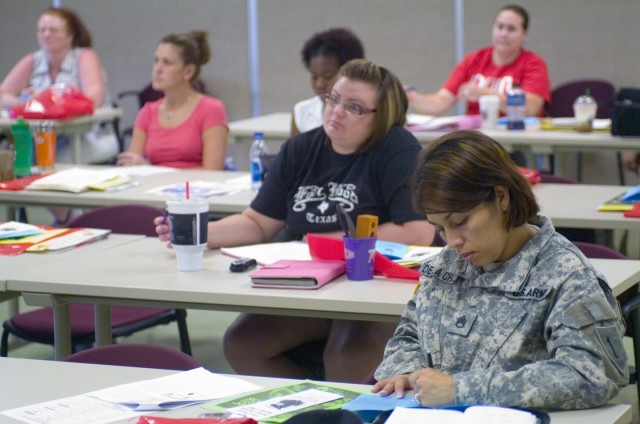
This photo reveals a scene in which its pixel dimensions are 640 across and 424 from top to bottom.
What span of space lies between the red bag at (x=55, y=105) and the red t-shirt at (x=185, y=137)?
41.0 inches

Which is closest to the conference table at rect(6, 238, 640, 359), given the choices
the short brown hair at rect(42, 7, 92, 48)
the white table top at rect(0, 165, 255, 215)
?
the white table top at rect(0, 165, 255, 215)

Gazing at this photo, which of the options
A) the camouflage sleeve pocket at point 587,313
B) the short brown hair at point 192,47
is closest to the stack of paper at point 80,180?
the short brown hair at point 192,47

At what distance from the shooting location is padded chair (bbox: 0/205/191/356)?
11.3ft

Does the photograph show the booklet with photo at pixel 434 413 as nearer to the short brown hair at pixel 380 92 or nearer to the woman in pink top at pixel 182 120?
the short brown hair at pixel 380 92

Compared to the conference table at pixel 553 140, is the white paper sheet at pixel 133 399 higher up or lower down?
lower down

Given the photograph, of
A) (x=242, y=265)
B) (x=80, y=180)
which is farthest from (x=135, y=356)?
(x=80, y=180)

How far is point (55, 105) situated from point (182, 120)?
4.12ft

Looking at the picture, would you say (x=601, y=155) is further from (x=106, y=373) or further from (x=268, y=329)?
(x=106, y=373)

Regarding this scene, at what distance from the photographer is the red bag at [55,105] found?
6141mm

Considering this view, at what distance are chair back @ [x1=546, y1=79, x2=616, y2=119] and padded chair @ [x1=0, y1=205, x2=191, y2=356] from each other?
4.22m

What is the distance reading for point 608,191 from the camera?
13.7 feet

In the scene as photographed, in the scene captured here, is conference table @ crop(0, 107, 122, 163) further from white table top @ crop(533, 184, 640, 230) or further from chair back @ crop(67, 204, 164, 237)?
white table top @ crop(533, 184, 640, 230)

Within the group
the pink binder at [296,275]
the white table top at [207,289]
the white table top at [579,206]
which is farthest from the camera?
the white table top at [579,206]

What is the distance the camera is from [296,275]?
2734 mm
